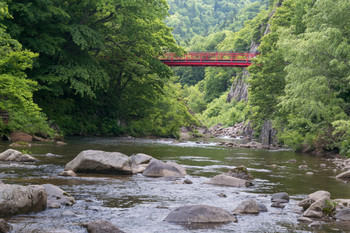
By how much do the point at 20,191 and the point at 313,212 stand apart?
4.46m

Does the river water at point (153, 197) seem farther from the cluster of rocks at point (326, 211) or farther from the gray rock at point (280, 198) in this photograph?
the cluster of rocks at point (326, 211)

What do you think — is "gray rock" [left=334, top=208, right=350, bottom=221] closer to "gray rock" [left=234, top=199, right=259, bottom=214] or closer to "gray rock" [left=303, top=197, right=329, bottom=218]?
"gray rock" [left=303, top=197, right=329, bottom=218]

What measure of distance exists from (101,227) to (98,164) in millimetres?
5572

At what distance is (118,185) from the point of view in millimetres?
9227

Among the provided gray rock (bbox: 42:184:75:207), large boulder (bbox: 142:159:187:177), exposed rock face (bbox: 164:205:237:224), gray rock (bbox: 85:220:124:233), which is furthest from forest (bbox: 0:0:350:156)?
gray rock (bbox: 85:220:124:233)

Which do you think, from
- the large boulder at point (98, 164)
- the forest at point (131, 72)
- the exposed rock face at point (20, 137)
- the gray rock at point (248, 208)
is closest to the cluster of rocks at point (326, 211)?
the gray rock at point (248, 208)

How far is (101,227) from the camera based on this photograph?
17.9 feet

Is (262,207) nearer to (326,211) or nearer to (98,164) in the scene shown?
(326,211)

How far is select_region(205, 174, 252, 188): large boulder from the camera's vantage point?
391 inches

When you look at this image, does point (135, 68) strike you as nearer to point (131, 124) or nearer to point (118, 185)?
point (131, 124)

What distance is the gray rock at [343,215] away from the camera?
666 cm

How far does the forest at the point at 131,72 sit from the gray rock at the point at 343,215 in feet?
35.7

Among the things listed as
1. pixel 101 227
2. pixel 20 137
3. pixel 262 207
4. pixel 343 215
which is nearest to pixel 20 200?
pixel 101 227

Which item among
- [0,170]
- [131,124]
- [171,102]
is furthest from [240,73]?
[0,170]
